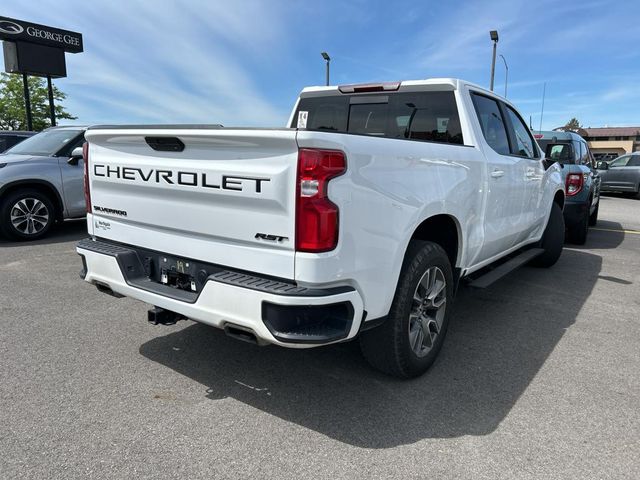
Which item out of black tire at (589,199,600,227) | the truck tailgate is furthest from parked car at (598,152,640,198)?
the truck tailgate

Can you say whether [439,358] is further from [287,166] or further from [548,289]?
[548,289]

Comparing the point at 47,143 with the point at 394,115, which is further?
the point at 47,143

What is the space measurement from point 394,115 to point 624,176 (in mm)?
17460

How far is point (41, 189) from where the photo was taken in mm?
7461

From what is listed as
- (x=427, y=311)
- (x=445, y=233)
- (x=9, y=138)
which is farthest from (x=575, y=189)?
(x=9, y=138)

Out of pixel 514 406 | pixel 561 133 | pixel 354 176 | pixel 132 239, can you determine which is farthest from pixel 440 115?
pixel 561 133

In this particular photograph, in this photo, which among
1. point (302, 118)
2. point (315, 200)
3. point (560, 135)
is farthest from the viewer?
point (560, 135)

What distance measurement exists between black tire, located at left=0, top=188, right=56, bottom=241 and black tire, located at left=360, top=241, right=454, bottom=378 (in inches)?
253

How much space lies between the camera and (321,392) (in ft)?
9.82

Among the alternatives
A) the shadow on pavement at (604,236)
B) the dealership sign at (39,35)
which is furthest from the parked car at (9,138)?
the dealership sign at (39,35)

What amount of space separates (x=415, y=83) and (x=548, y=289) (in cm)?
294

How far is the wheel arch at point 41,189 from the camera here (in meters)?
7.13

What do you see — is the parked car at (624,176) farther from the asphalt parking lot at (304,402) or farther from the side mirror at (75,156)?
the side mirror at (75,156)

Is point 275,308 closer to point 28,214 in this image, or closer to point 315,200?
point 315,200
